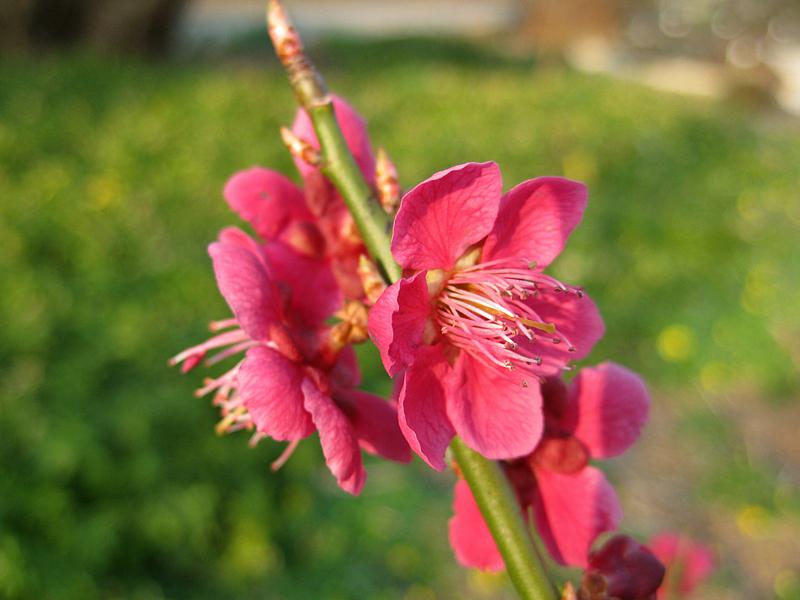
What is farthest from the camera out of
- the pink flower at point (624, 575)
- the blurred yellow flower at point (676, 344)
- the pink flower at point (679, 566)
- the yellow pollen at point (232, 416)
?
the blurred yellow flower at point (676, 344)

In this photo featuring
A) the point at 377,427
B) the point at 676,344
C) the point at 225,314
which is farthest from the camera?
the point at 676,344

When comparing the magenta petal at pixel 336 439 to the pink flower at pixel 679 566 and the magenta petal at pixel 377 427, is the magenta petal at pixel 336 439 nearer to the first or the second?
the magenta petal at pixel 377 427

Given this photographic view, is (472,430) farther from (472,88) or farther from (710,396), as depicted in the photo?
(472,88)

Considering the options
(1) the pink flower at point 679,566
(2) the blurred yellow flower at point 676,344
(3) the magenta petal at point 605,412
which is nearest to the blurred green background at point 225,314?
(2) the blurred yellow flower at point 676,344

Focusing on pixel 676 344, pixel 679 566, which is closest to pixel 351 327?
pixel 679 566

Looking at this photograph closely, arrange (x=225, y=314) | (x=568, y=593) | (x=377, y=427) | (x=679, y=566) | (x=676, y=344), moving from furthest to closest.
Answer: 1. (x=676, y=344)
2. (x=225, y=314)
3. (x=679, y=566)
4. (x=377, y=427)
5. (x=568, y=593)

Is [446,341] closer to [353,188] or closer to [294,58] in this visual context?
[353,188]

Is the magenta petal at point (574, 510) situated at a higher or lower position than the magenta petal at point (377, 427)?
lower
